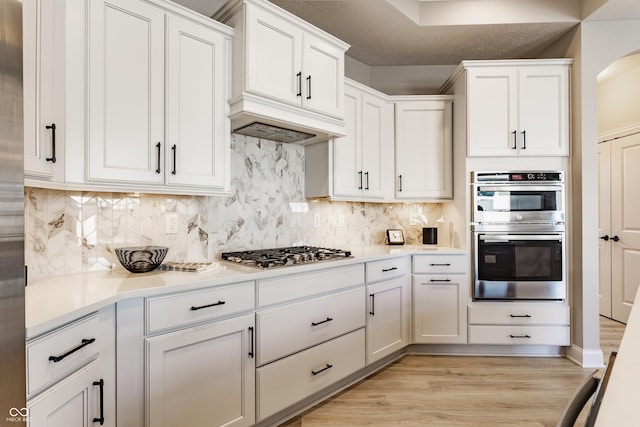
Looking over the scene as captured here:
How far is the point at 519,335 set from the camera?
3.05 m

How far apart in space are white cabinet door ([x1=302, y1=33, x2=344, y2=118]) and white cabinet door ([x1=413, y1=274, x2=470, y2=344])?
1646 mm

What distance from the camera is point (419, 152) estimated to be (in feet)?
11.2

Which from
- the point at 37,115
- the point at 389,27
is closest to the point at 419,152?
the point at 389,27

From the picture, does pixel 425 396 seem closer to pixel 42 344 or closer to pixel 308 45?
pixel 42 344

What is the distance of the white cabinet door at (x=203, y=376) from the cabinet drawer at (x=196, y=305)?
0.05 meters

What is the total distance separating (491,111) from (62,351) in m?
3.27

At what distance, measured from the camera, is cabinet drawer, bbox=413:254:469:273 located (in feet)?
10.2

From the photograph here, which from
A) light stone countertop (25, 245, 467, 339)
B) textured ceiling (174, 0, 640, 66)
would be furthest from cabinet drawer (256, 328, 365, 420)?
textured ceiling (174, 0, 640, 66)

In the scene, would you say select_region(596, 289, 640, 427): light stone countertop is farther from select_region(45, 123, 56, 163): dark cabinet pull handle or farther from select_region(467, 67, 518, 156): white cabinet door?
select_region(467, 67, 518, 156): white cabinet door

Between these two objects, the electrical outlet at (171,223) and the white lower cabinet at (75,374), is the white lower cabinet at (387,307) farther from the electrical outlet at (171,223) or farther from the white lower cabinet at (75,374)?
the white lower cabinet at (75,374)

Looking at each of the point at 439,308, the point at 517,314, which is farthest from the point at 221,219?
the point at 517,314

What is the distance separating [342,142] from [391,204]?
3.48ft

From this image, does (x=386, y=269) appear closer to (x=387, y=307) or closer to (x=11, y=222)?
(x=387, y=307)

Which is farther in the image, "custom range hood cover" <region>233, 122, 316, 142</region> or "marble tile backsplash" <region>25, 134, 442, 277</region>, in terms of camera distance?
"custom range hood cover" <region>233, 122, 316, 142</region>
